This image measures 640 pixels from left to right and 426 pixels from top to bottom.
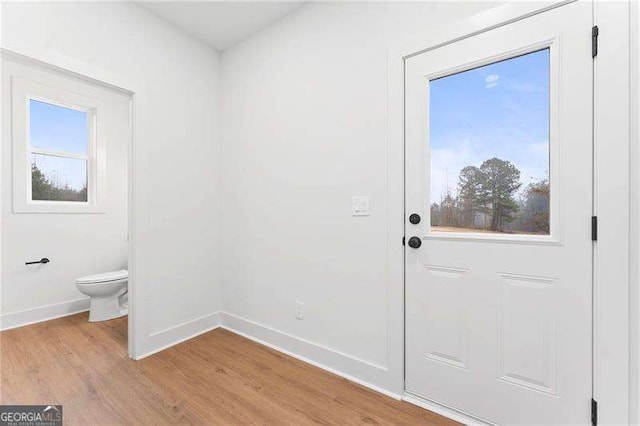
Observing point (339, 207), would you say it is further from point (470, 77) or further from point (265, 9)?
point (265, 9)

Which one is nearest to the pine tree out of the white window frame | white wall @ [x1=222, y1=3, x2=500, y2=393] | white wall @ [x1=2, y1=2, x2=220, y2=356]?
white wall @ [x1=222, y1=3, x2=500, y2=393]

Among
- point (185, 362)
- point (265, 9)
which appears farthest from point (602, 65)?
point (185, 362)

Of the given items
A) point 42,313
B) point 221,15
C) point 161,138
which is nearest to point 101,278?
point 42,313

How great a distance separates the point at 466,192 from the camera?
158 centimetres

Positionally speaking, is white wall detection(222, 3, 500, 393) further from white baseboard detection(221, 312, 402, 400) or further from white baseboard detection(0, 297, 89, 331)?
white baseboard detection(0, 297, 89, 331)

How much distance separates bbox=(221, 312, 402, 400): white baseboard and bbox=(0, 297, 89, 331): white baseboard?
72.6 inches

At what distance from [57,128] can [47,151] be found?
29 cm

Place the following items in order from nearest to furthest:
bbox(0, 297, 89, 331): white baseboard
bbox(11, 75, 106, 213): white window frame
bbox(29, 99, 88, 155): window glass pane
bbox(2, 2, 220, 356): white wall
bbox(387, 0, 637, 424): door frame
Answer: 1. bbox(387, 0, 637, 424): door frame
2. bbox(2, 2, 220, 356): white wall
3. bbox(0, 297, 89, 331): white baseboard
4. bbox(11, 75, 106, 213): white window frame
5. bbox(29, 99, 88, 155): window glass pane

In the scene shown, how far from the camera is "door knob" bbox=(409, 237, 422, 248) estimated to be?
167cm

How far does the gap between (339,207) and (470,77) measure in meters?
1.07

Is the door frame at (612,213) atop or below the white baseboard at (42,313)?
atop

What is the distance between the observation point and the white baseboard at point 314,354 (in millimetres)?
1833

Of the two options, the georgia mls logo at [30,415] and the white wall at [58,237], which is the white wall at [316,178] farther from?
the georgia mls logo at [30,415]

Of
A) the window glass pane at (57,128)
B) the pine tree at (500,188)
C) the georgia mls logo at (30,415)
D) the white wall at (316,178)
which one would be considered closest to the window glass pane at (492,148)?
the pine tree at (500,188)
